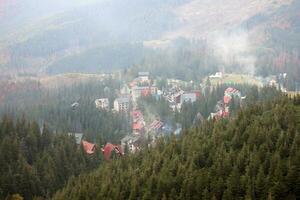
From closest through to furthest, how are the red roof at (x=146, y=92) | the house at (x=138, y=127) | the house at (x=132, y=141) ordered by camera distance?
the house at (x=132, y=141)
the house at (x=138, y=127)
the red roof at (x=146, y=92)

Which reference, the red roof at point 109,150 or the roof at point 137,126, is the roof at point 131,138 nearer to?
the roof at point 137,126

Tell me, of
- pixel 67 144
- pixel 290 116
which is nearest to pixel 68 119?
pixel 67 144

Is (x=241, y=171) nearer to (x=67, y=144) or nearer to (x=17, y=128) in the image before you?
(x=67, y=144)

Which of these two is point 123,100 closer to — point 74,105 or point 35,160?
point 74,105

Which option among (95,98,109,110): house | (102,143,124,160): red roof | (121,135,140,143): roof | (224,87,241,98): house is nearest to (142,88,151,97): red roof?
(95,98,109,110): house

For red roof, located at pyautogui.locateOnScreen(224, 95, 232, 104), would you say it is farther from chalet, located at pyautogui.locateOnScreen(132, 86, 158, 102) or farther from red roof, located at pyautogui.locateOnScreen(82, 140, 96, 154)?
red roof, located at pyautogui.locateOnScreen(82, 140, 96, 154)

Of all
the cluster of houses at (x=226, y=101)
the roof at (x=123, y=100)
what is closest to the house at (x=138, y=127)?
the cluster of houses at (x=226, y=101)

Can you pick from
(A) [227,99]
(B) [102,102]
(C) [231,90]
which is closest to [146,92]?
(B) [102,102]

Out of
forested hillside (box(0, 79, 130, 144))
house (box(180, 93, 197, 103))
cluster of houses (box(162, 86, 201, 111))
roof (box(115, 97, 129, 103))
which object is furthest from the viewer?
roof (box(115, 97, 129, 103))
